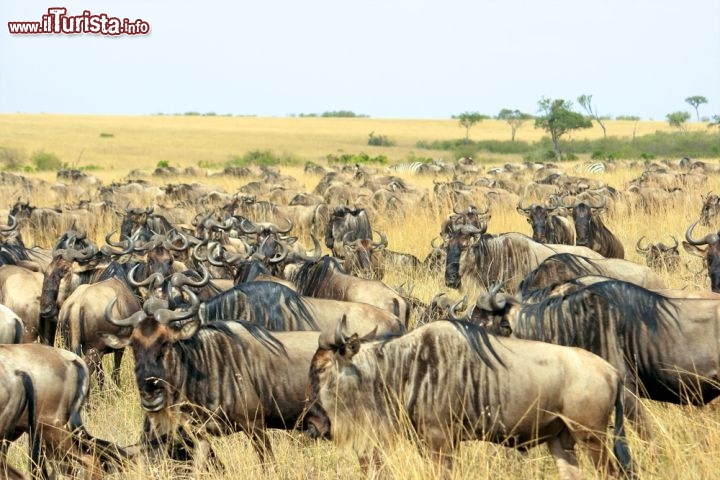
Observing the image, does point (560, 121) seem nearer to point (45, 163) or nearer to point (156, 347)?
point (45, 163)

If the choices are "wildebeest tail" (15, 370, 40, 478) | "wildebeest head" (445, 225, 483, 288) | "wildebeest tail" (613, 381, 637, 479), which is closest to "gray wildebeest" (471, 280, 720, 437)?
"wildebeest tail" (613, 381, 637, 479)

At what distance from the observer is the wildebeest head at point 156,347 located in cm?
533

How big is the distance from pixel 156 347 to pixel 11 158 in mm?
45009

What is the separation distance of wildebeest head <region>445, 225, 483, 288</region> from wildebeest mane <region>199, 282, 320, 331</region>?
4.04 m

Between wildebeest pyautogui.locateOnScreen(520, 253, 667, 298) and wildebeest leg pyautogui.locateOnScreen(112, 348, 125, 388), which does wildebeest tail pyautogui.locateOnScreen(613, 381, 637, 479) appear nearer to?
wildebeest pyautogui.locateOnScreen(520, 253, 667, 298)

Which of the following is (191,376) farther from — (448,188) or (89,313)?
(448,188)

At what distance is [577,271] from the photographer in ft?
27.8

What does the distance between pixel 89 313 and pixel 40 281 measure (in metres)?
1.34

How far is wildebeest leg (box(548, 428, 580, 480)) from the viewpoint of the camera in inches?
192

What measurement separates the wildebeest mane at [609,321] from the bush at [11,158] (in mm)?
42710

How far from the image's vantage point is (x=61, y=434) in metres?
5.41

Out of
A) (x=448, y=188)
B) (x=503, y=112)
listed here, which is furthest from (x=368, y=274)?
(x=503, y=112)

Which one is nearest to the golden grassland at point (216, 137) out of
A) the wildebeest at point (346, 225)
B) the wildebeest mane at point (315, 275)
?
the wildebeest at point (346, 225)

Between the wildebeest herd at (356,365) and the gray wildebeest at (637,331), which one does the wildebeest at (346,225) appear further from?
the gray wildebeest at (637,331)
